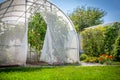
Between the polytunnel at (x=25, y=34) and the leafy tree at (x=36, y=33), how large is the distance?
41.3 inches

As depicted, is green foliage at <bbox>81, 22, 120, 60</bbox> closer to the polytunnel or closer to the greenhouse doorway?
the polytunnel

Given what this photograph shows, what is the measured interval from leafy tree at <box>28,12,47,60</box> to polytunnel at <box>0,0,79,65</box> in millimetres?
1050

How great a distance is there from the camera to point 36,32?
14.6 meters

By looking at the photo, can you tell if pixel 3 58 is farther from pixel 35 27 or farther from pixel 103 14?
pixel 103 14

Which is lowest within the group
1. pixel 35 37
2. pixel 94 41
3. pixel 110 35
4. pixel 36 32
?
pixel 94 41

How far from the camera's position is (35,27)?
14.9 m

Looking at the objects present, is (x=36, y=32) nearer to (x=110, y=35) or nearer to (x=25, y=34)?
(x=25, y=34)

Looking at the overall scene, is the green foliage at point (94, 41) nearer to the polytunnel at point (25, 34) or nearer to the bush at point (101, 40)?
the bush at point (101, 40)

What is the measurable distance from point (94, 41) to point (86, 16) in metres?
18.9

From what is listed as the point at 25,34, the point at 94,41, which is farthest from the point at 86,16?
the point at 25,34

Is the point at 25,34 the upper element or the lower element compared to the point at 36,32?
lower

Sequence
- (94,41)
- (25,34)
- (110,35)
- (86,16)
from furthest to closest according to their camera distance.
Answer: (86,16)
(94,41)
(110,35)
(25,34)

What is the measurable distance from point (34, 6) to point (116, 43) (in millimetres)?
6376

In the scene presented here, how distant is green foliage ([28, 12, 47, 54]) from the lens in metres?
14.4
